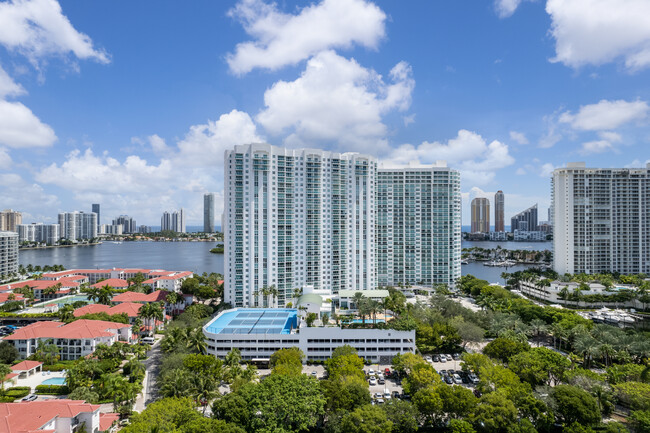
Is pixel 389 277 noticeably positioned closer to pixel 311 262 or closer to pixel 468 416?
pixel 311 262

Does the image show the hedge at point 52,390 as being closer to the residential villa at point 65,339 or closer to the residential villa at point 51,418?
the residential villa at point 65,339

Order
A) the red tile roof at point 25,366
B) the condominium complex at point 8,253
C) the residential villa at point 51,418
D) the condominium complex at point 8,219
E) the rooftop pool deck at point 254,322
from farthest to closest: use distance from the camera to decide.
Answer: the condominium complex at point 8,219, the condominium complex at point 8,253, the rooftop pool deck at point 254,322, the red tile roof at point 25,366, the residential villa at point 51,418

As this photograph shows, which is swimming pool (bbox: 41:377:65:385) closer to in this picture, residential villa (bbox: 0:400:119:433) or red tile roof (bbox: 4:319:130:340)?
red tile roof (bbox: 4:319:130:340)

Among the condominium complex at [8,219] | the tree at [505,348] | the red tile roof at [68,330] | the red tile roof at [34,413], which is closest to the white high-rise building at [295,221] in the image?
the red tile roof at [68,330]

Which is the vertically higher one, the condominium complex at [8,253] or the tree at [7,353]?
the condominium complex at [8,253]

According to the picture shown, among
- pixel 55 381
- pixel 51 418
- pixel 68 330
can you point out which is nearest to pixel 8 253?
pixel 68 330

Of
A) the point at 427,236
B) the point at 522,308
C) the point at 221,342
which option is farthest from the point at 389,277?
the point at 221,342
